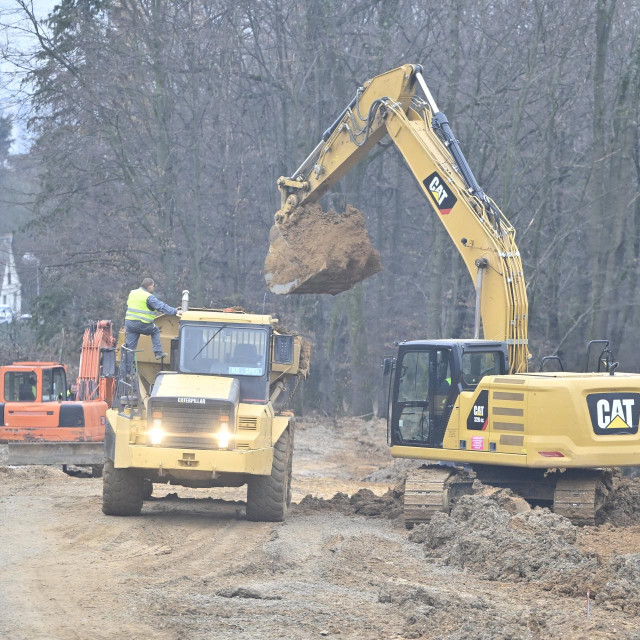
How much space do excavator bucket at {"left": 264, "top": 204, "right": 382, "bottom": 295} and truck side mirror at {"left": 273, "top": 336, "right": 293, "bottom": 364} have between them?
256cm

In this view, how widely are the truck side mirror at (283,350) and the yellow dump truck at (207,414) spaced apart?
0.04ft

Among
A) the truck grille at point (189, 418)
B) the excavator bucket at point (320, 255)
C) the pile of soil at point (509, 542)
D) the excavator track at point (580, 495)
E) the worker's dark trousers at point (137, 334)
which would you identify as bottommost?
the pile of soil at point (509, 542)

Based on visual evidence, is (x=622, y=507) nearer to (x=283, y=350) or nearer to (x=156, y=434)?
(x=283, y=350)

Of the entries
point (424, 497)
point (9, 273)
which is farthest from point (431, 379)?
point (9, 273)

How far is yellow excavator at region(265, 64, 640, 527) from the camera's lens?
517 inches

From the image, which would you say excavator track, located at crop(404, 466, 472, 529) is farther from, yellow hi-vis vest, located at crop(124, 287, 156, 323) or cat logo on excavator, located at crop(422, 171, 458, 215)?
yellow hi-vis vest, located at crop(124, 287, 156, 323)

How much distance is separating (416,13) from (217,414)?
23.2 meters

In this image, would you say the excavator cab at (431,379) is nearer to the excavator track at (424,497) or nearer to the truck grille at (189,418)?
the excavator track at (424,497)

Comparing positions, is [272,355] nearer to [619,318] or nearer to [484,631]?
[484,631]

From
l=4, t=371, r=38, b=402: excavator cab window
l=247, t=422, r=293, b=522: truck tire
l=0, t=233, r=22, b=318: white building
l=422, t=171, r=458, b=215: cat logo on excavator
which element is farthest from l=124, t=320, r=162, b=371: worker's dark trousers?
l=0, t=233, r=22, b=318: white building

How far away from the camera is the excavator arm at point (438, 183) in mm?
14773

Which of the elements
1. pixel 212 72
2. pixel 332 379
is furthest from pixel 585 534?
pixel 332 379

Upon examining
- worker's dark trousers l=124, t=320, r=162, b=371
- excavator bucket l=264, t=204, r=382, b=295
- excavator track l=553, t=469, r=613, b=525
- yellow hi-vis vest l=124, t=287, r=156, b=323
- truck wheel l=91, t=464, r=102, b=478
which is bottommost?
truck wheel l=91, t=464, r=102, b=478

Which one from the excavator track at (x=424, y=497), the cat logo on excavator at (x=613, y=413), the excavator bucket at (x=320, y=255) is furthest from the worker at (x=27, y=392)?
the cat logo on excavator at (x=613, y=413)
